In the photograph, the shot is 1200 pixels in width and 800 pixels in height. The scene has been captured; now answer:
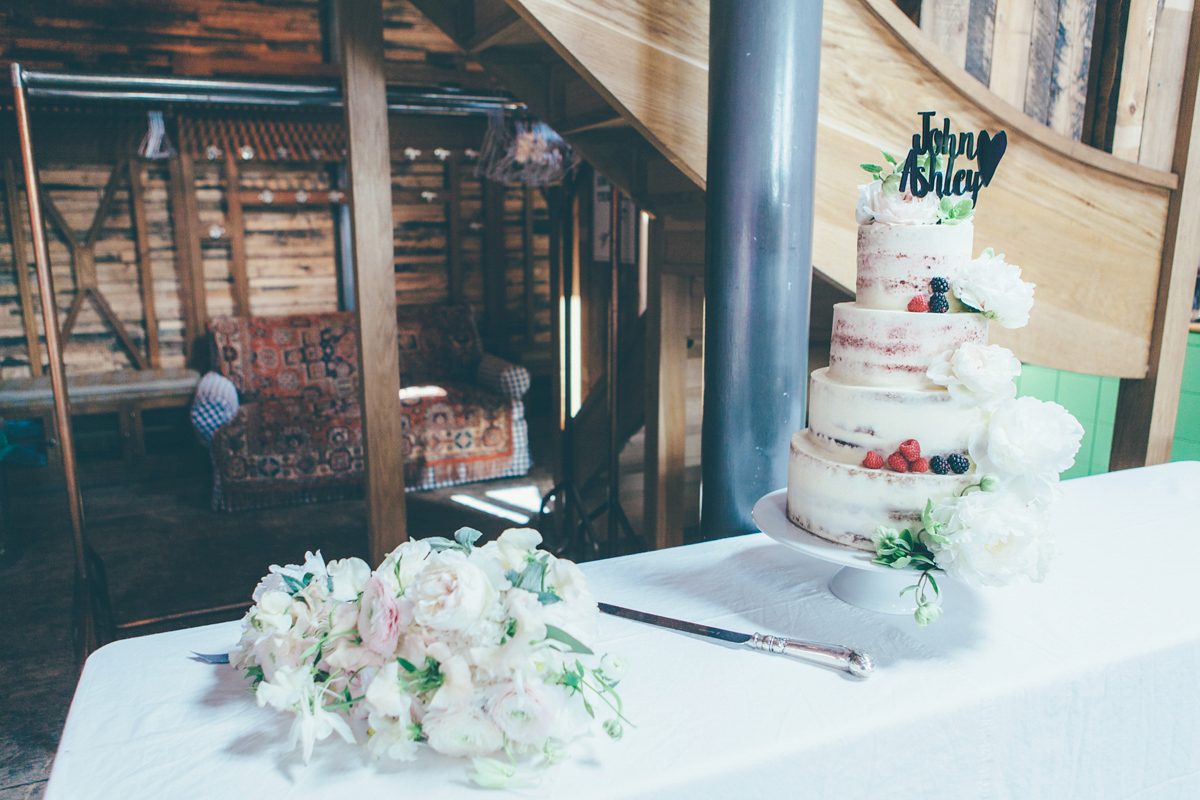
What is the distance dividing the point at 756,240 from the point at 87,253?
A: 5230 millimetres

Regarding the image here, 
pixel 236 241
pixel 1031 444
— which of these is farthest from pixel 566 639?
pixel 236 241

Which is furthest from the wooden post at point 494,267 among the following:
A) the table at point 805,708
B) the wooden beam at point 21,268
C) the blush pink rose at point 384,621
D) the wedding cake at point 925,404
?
the blush pink rose at point 384,621

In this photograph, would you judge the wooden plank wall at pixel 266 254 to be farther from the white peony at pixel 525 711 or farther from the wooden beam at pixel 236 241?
the white peony at pixel 525 711

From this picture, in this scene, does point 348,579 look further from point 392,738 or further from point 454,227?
point 454,227

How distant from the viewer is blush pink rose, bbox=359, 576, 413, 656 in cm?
79

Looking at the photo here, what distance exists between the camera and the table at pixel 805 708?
32.4 inches

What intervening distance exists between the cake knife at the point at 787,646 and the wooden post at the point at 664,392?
1897 mm

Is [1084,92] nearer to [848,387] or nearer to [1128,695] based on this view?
[848,387]

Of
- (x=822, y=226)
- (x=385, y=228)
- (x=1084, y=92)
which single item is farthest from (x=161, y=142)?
(x=1084, y=92)

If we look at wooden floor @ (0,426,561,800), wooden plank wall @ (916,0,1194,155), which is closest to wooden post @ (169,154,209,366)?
wooden floor @ (0,426,561,800)

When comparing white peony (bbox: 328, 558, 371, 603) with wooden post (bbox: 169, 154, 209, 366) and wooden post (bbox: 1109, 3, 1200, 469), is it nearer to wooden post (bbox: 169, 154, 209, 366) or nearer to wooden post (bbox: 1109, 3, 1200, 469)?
wooden post (bbox: 1109, 3, 1200, 469)

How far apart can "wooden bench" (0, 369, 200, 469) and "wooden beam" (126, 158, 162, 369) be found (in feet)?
0.72

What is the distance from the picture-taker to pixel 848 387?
1186 millimetres

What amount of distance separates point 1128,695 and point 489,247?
5737 millimetres
